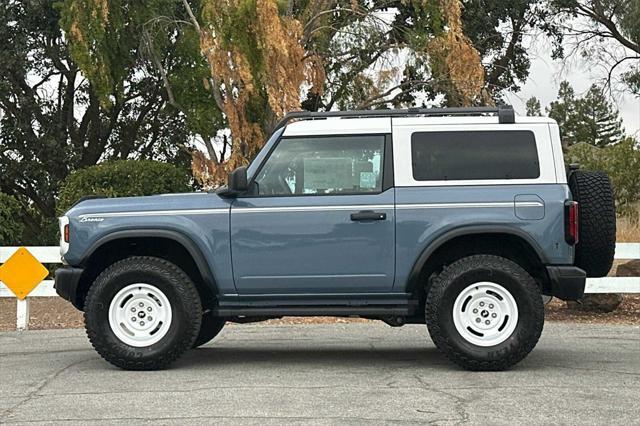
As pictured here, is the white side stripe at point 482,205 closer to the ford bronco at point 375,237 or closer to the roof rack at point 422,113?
the ford bronco at point 375,237

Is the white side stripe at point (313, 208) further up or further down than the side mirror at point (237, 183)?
further down

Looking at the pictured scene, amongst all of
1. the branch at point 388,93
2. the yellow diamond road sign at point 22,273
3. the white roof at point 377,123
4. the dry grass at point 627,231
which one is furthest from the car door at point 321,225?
the dry grass at point 627,231

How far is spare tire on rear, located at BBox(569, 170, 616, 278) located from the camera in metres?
7.27

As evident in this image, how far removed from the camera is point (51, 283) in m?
11.6

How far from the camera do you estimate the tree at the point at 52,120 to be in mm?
19297

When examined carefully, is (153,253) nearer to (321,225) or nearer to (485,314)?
(321,225)

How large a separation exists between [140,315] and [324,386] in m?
1.76

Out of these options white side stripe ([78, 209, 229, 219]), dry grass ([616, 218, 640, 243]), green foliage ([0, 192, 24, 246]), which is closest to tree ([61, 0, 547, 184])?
green foliage ([0, 192, 24, 246])

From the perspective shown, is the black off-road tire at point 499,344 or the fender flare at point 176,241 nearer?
the black off-road tire at point 499,344

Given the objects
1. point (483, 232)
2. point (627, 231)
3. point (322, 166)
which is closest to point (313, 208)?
point (322, 166)

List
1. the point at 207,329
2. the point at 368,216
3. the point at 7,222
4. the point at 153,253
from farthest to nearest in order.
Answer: the point at 7,222 → the point at 207,329 → the point at 153,253 → the point at 368,216

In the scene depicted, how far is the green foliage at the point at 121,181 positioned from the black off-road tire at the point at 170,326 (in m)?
7.61

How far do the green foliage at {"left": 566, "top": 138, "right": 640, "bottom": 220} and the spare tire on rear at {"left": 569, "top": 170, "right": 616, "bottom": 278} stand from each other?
46.5 ft

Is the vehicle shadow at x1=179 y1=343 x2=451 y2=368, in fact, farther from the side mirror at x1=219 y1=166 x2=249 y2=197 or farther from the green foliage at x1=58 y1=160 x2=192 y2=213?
the green foliage at x1=58 y1=160 x2=192 y2=213
